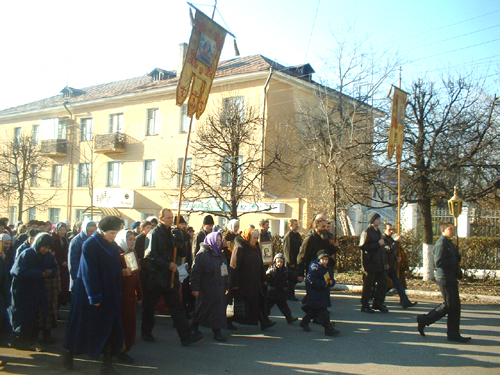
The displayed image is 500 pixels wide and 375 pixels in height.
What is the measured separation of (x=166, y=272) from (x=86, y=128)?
3030 cm

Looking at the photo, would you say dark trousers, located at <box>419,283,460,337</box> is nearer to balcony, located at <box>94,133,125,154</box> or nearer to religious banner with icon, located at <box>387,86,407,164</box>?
religious banner with icon, located at <box>387,86,407,164</box>

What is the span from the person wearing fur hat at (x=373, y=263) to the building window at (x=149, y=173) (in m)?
22.5

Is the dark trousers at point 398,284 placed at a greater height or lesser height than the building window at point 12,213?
lesser

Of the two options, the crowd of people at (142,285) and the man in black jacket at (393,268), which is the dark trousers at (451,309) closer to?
the crowd of people at (142,285)

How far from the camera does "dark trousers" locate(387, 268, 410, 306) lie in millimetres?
10305

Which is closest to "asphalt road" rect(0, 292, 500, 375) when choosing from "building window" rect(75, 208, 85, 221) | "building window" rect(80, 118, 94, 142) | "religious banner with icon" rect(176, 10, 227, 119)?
"religious banner with icon" rect(176, 10, 227, 119)

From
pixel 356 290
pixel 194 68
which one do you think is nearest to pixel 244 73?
pixel 356 290

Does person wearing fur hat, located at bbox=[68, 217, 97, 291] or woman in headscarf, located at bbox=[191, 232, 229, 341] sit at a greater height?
person wearing fur hat, located at bbox=[68, 217, 97, 291]

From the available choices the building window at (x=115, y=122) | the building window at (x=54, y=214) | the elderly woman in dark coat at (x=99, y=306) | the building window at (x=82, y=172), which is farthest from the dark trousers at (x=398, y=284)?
the building window at (x=54, y=214)

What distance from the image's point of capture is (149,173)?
101ft

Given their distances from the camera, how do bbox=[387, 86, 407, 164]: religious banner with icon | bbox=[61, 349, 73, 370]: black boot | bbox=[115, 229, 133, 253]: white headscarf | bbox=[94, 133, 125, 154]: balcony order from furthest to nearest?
1. bbox=[94, 133, 125, 154]: balcony
2. bbox=[387, 86, 407, 164]: religious banner with icon
3. bbox=[115, 229, 133, 253]: white headscarf
4. bbox=[61, 349, 73, 370]: black boot

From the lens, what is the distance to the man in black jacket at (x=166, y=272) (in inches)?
272

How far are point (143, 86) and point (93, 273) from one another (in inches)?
1115

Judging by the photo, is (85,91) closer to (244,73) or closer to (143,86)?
(143,86)
